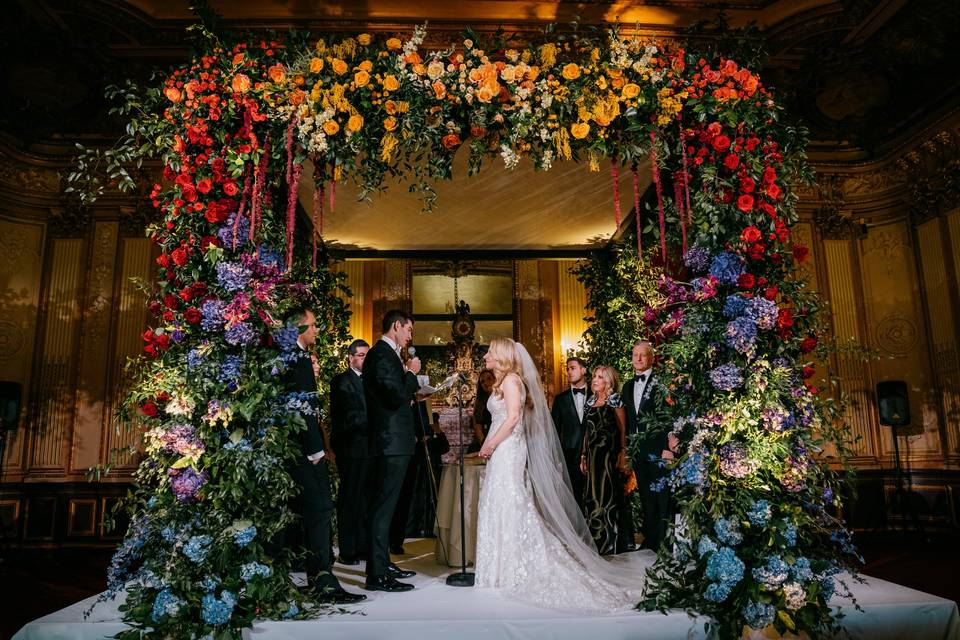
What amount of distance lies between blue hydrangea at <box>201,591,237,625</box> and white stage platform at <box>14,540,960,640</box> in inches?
9.0

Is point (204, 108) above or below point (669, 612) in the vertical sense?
above

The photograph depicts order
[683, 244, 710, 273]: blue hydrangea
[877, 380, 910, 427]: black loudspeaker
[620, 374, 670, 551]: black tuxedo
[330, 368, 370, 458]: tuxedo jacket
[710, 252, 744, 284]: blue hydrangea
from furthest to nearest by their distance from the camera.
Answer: [877, 380, 910, 427]: black loudspeaker < [330, 368, 370, 458]: tuxedo jacket < [620, 374, 670, 551]: black tuxedo < [683, 244, 710, 273]: blue hydrangea < [710, 252, 744, 284]: blue hydrangea

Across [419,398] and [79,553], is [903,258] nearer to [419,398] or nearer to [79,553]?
[419,398]

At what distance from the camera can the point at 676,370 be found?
344cm

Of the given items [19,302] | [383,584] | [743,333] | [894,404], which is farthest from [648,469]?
[19,302]

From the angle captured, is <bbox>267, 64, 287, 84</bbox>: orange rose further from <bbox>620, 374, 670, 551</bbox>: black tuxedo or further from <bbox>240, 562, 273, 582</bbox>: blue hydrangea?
<bbox>620, 374, 670, 551</bbox>: black tuxedo

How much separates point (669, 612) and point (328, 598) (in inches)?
79.5

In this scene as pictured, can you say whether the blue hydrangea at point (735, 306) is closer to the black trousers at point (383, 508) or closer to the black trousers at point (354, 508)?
the black trousers at point (383, 508)

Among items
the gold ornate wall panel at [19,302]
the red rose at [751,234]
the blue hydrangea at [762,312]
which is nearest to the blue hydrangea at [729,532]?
the blue hydrangea at [762,312]

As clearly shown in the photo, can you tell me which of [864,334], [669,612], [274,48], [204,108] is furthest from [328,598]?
[864,334]

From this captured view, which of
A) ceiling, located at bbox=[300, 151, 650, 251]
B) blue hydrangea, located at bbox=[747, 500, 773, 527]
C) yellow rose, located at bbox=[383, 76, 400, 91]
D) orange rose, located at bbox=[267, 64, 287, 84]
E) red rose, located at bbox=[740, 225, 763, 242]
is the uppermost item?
ceiling, located at bbox=[300, 151, 650, 251]

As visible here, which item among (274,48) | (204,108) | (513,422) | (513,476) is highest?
(274,48)

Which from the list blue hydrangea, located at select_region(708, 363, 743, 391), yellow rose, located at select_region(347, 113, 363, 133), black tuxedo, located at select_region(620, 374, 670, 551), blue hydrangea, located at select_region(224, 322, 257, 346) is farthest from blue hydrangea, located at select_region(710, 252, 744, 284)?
blue hydrangea, located at select_region(224, 322, 257, 346)

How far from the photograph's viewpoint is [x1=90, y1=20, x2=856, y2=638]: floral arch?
3.18 metres
